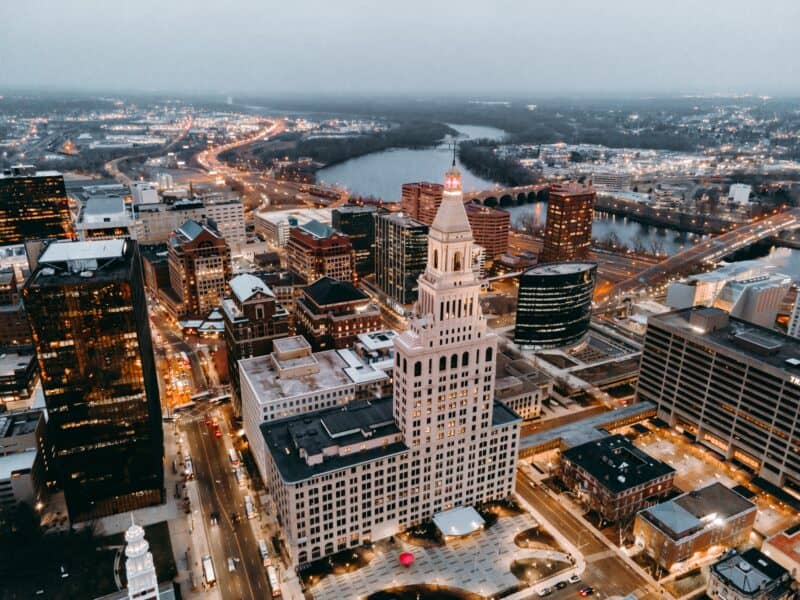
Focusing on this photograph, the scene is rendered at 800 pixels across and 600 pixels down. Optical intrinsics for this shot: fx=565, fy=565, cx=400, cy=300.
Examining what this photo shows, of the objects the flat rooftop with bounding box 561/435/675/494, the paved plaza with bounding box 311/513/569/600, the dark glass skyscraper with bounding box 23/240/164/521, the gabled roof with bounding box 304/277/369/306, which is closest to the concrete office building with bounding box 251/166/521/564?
the paved plaza with bounding box 311/513/569/600

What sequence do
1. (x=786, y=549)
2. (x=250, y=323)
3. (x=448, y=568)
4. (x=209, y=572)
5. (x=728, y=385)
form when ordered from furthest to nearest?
(x=250, y=323)
(x=728, y=385)
(x=786, y=549)
(x=448, y=568)
(x=209, y=572)

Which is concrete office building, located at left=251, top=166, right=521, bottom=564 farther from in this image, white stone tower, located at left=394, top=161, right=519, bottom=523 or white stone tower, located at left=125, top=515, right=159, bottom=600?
white stone tower, located at left=125, top=515, right=159, bottom=600

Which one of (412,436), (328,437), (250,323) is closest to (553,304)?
(412,436)

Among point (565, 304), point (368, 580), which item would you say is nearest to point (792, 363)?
point (565, 304)

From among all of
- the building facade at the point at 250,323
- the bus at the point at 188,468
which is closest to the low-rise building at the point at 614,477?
the building facade at the point at 250,323

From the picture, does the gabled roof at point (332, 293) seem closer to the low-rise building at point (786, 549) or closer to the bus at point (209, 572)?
the bus at point (209, 572)

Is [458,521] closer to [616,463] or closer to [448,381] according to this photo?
[448,381]
